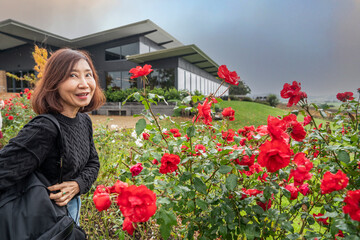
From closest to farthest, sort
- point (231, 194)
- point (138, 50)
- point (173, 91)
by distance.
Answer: point (231, 194) → point (173, 91) → point (138, 50)

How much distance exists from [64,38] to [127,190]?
722 inches

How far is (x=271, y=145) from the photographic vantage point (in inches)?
32.5

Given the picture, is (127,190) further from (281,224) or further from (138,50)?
(138,50)

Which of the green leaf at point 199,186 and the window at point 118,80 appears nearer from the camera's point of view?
the green leaf at point 199,186

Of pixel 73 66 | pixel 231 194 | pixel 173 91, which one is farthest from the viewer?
pixel 173 91

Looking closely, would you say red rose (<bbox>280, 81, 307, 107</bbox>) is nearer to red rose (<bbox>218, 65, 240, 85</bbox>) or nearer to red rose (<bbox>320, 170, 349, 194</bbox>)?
red rose (<bbox>218, 65, 240, 85</bbox>)

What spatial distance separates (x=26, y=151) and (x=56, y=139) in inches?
5.7

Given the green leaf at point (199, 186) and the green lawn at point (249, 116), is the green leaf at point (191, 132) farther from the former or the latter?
the green lawn at point (249, 116)

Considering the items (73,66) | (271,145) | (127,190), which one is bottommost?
(127,190)

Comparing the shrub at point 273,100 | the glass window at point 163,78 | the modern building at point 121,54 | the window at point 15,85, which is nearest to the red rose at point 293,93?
the modern building at point 121,54

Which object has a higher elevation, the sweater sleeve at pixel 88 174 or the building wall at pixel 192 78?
the building wall at pixel 192 78

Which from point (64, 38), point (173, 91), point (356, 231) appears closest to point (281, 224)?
point (356, 231)

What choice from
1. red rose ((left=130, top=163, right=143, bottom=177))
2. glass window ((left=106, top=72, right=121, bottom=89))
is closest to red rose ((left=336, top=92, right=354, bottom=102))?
red rose ((left=130, top=163, right=143, bottom=177))

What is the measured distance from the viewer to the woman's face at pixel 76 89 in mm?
1308
